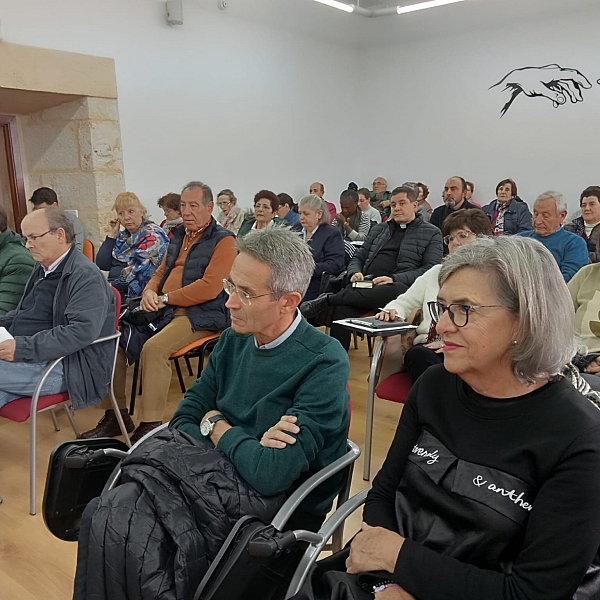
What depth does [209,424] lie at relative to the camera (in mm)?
1546

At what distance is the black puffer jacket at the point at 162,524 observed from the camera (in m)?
1.22

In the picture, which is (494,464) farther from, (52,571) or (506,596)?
(52,571)

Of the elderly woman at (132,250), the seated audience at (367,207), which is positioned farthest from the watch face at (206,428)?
the seated audience at (367,207)

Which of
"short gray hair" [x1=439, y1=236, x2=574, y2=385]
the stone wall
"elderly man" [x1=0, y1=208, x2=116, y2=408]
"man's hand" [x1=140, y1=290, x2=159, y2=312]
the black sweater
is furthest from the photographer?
the stone wall

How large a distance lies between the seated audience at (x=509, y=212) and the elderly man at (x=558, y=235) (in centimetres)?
296

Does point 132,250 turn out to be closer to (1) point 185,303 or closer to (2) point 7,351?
(1) point 185,303

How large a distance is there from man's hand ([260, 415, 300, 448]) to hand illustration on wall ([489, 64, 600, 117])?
292 inches

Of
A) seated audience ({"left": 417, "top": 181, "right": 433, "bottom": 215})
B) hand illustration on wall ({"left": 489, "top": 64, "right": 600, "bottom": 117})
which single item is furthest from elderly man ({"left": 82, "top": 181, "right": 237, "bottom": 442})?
hand illustration on wall ({"left": 489, "top": 64, "right": 600, "bottom": 117})

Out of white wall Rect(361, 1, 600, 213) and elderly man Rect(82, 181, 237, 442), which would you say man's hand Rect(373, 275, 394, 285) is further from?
white wall Rect(361, 1, 600, 213)

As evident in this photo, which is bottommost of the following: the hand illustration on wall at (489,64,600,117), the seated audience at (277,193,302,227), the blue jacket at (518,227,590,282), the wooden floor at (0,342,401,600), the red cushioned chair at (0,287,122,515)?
the wooden floor at (0,342,401,600)

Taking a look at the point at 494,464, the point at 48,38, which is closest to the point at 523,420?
the point at 494,464

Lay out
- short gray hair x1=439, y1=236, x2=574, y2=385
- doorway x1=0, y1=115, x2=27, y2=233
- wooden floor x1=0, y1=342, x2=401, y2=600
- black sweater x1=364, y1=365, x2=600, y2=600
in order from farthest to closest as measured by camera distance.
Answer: doorway x1=0, y1=115, x2=27, y2=233 → wooden floor x1=0, y1=342, x2=401, y2=600 → short gray hair x1=439, y1=236, x2=574, y2=385 → black sweater x1=364, y1=365, x2=600, y2=600

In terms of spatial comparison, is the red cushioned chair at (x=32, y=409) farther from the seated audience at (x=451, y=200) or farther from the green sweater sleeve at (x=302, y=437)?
the seated audience at (x=451, y=200)

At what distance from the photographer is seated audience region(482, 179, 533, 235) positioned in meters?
6.80
